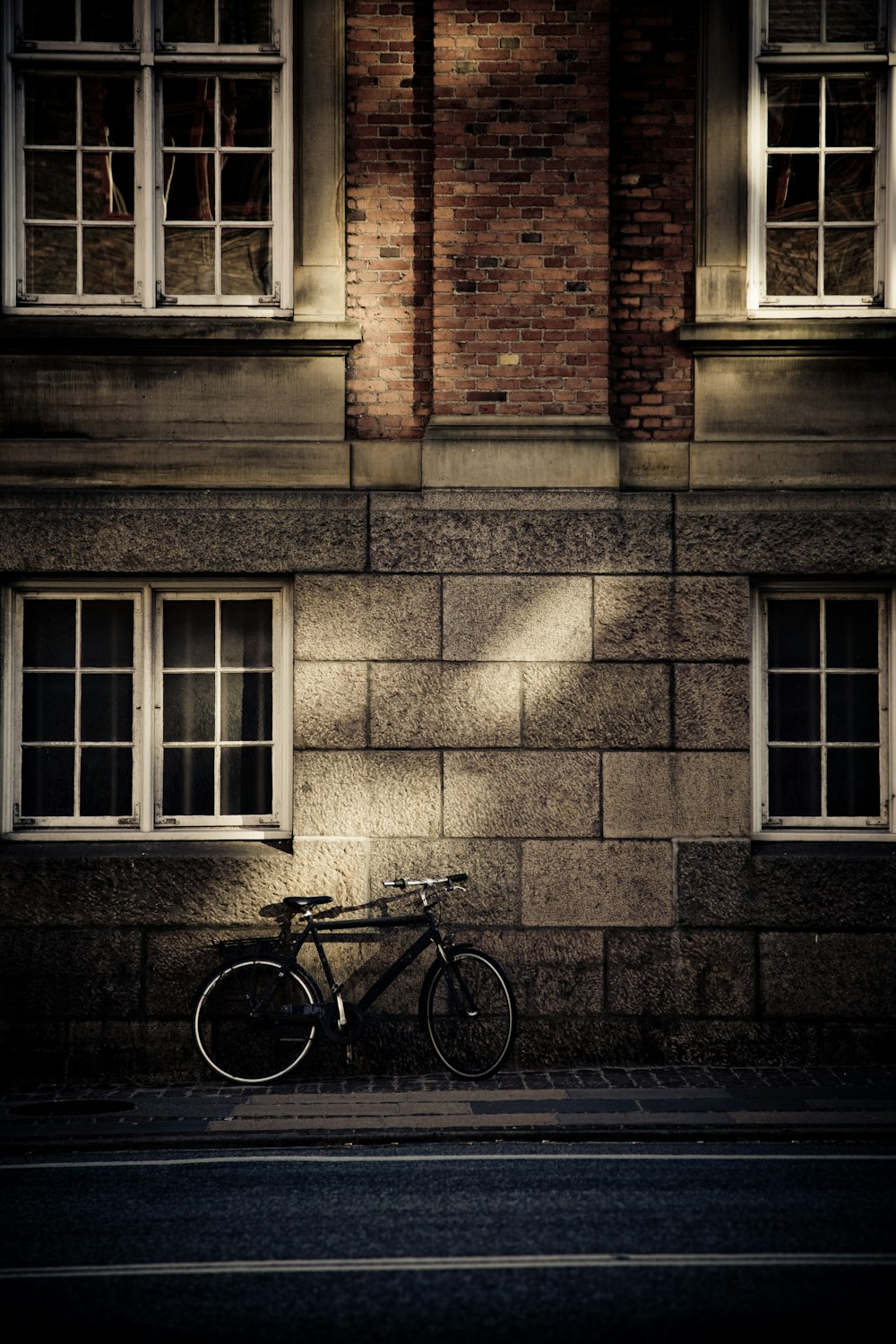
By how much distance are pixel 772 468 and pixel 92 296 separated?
15.6ft

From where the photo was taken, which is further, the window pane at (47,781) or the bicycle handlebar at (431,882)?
the window pane at (47,781)

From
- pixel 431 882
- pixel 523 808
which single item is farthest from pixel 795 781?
pixel 431 882

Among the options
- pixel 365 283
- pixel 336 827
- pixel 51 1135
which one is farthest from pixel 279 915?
pixel 365 283

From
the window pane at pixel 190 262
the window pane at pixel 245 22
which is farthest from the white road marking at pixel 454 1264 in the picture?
the window pane at pixel 245 22

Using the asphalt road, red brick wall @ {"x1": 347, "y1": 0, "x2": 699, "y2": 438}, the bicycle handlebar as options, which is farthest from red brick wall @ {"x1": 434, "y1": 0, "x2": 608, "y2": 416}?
the asphalt road

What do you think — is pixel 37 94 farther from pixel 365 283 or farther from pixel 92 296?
pixel 365 283

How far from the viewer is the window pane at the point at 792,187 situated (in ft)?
32.1

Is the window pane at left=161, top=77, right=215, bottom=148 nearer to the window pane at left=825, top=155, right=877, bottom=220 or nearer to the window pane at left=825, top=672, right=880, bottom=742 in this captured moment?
the window pane at left=825, top=155, right=877, bottom=220

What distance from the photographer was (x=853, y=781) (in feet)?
31.9

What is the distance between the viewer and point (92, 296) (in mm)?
9648

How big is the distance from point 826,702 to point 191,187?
5589 millimetres

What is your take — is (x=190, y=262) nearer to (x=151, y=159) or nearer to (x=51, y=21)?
(x=151, y=159)

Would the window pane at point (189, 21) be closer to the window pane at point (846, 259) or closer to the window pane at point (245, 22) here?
the window pane at point (245, 22)

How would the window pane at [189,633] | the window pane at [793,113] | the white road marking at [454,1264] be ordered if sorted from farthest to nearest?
the window pane at [793,113] → the window pane at [189,633] → the white road marking at [454,1264]
